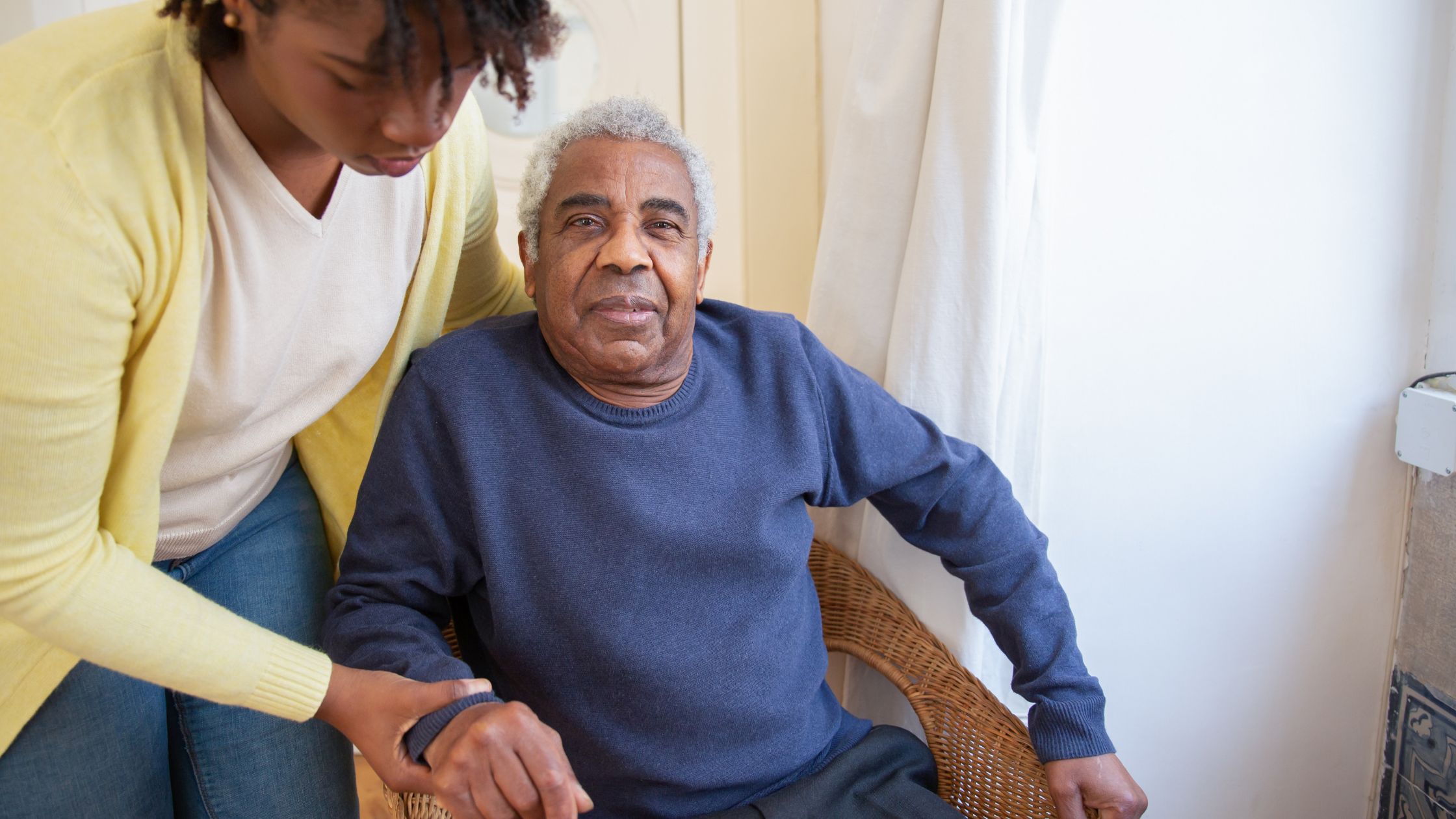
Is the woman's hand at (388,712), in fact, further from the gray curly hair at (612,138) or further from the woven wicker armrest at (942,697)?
the woven wicker armrest at (942,697)

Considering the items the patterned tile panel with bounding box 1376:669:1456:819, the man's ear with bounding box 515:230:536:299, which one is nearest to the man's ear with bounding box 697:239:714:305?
the man's ear with bounding box 515:230:536:299

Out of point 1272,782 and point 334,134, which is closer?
point 334,134

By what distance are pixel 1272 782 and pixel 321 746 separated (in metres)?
1.50

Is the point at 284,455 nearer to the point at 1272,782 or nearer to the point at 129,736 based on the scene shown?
the point at 129,736

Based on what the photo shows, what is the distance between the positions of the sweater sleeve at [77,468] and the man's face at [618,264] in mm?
486

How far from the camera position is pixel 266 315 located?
974mm

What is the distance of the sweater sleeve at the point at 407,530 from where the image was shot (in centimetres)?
116

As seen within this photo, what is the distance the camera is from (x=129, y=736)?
106 centimetres

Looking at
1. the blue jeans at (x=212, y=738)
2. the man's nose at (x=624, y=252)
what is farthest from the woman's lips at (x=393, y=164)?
the blue jeans at (x=212, y=738)

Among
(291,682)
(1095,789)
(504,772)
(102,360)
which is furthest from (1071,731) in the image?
(102,360)

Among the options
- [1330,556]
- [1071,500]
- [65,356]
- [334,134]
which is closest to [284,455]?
[65,356]

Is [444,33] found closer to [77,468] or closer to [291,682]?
[77,468]

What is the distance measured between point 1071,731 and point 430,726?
0.80m

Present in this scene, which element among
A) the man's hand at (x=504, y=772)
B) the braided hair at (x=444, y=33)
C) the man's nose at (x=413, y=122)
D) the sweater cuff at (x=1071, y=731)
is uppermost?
the braided hair at (x=444, y=33)
